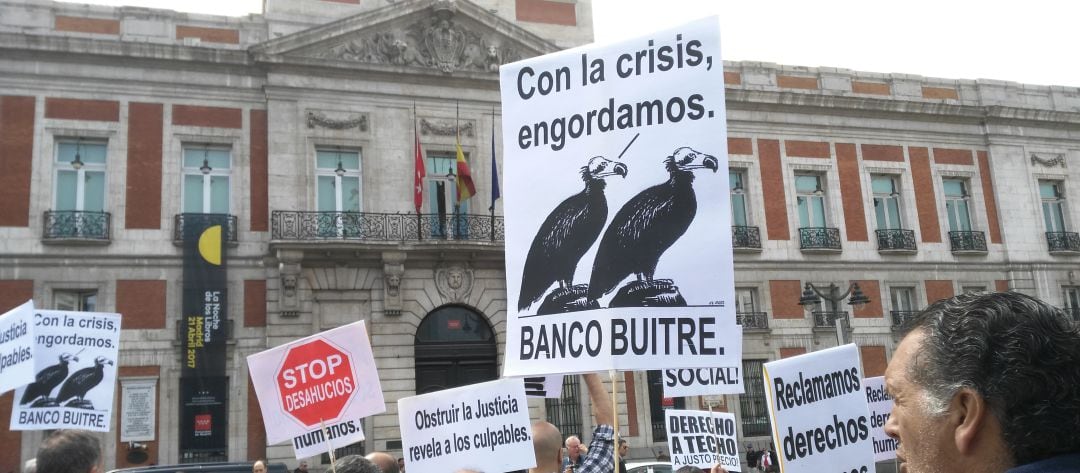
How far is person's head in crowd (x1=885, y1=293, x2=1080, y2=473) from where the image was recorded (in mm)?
1659

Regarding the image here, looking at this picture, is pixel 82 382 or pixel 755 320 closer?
pixel 82 382

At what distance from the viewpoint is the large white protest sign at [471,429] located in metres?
7.43

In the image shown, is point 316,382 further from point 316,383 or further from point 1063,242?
point 1063,242

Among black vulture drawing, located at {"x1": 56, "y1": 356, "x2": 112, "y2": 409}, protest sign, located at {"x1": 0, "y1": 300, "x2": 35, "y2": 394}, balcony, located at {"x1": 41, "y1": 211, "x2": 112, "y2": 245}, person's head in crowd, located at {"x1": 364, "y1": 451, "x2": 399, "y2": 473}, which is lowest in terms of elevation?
person's head in crowd, located at {"x1": 364, "y1": 451, "x2": 399, "y2": 473}

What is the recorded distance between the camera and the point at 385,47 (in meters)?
24.4

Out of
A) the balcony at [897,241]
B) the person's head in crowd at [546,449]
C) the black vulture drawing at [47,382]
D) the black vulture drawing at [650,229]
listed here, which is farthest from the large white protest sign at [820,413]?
the balcony at [897,241]

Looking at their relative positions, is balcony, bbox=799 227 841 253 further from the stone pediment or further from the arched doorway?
the arched doorway

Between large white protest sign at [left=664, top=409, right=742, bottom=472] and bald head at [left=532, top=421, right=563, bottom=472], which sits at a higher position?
bald head at [left=532, top=421, right=563, bottom=472]

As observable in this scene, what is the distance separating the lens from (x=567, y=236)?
5.03m

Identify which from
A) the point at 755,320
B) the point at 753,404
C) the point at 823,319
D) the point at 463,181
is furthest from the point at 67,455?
the point at 823,319

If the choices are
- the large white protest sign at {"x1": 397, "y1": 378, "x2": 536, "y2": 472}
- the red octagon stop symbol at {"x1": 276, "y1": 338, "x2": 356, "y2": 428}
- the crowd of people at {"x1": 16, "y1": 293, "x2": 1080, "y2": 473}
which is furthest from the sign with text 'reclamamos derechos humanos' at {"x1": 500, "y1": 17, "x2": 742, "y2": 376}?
the red octagon stop symbol at {"x1": 276, "y1": 338, "x2": 356, "y2": 428}

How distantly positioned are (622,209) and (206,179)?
1989cm

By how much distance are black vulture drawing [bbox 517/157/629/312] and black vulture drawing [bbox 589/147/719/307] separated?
0.12m

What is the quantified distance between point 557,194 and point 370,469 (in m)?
1.77
